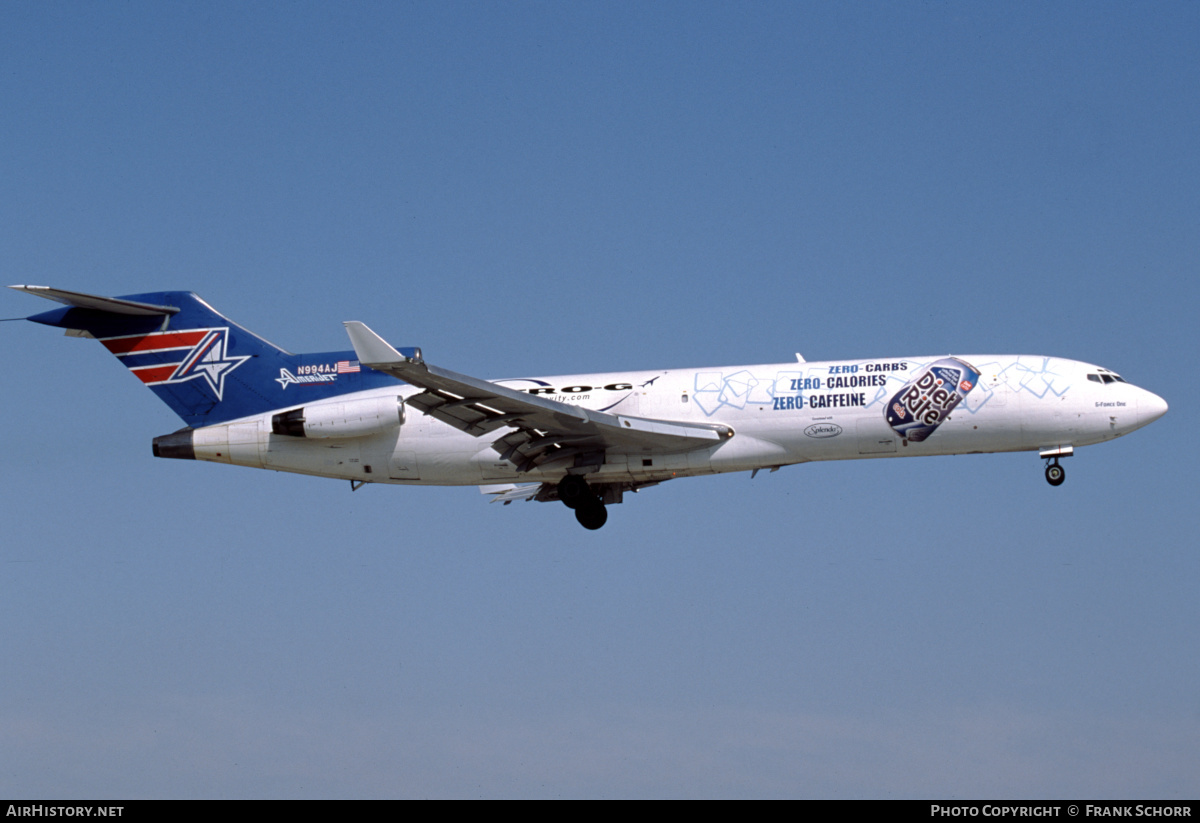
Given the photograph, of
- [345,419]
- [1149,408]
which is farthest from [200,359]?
[1149,408]

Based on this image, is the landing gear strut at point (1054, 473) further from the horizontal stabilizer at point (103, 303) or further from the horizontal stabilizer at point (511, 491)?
the horizontal stabilizer at point (103, 303)

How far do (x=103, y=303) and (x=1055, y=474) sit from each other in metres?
24.2

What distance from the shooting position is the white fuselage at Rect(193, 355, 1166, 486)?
31.5 m

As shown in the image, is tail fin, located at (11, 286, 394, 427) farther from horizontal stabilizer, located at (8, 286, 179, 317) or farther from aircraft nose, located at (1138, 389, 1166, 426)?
aircraft nose, located at (1138, 389, 1166, 426)

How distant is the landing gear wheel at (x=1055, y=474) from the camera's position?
1258 inches

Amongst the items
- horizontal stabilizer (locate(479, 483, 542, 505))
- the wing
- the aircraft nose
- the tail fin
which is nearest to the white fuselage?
the aircraft nose

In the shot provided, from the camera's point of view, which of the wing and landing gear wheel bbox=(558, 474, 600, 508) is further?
landing gear wheel bbox=(558, 474, 600, 508)

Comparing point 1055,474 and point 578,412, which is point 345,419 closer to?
point 578,412

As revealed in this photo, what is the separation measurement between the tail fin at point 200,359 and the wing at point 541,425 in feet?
12.6

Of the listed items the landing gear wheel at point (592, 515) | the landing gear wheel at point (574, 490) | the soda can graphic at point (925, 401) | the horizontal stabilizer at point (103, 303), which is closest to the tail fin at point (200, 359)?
the horizontal stabilizer at point (103, 303)

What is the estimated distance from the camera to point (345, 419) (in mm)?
32844
